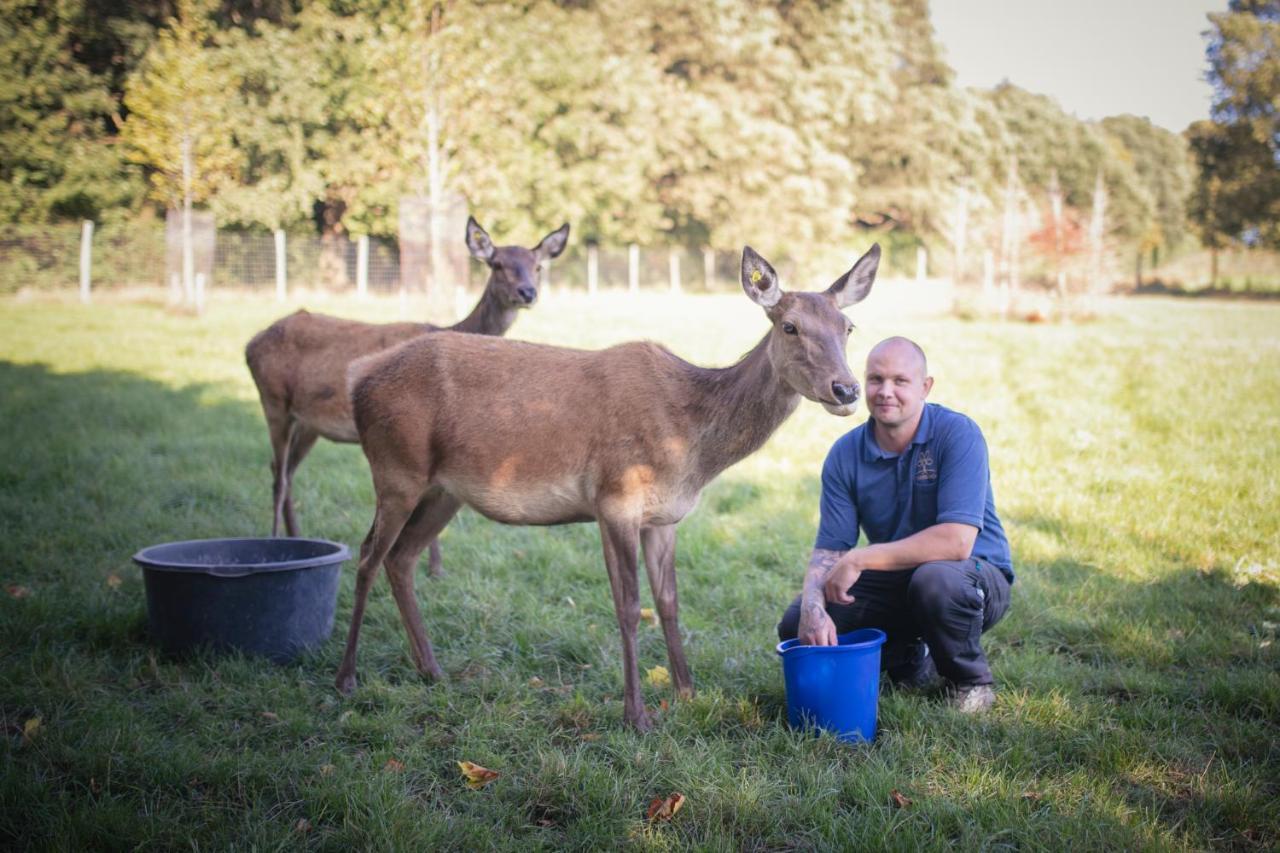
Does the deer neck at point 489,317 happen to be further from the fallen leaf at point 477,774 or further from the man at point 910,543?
Answer: the fallen leaf at point 477,774

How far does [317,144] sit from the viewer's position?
98.1 ft

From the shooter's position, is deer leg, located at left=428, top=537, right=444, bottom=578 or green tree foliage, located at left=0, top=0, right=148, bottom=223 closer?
deer leg, located at left=428, top=537, right=444, bottom=578

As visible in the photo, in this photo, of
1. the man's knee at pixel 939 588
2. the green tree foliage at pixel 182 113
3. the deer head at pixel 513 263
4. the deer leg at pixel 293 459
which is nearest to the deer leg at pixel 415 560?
the deer leg at pixel 293 459

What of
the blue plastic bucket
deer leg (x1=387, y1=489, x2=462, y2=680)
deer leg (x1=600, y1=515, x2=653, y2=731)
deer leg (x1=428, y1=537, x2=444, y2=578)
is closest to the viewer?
the blue plastic bucket

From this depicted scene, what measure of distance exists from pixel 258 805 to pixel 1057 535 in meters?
5.76

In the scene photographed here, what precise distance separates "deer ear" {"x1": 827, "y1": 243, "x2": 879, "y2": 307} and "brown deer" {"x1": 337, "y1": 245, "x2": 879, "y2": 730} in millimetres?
10

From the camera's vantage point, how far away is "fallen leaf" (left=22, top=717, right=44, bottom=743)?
4.04 m

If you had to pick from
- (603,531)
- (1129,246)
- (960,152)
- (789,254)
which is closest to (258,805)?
(603,531)

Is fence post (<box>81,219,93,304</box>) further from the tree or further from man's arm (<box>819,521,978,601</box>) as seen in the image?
man's arm (<box>819,521,978,601</box>)

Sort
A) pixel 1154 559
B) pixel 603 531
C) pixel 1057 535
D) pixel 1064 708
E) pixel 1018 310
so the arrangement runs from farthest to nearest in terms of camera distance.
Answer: pixel 1018 310 < pixel 1057 535 < pixel 1154 559 < pixel 603 531 < pixel 1064 708

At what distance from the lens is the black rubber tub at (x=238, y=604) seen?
16.3 feet

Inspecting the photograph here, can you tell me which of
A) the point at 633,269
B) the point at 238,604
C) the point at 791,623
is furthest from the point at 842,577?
the point at 633,269

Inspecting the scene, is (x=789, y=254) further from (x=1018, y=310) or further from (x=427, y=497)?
(x=427, y=497)

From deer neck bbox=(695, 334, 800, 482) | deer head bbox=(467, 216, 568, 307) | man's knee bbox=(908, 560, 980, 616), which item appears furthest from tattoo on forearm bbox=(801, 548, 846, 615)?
deer head bbox=(467, 216, 568, 307)
